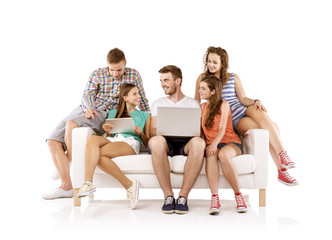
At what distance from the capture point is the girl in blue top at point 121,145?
13.3ft

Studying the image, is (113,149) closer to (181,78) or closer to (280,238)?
(181,78)

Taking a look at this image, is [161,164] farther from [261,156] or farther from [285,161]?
[285,161]

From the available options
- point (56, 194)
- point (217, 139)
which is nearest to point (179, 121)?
point (217, 139)

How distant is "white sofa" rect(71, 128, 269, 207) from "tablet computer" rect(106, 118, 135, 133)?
0.29 metres

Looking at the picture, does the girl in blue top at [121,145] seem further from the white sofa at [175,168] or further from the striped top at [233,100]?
the striped top at [233,100]

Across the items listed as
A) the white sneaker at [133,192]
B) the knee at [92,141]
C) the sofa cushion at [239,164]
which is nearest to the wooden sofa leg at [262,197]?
the sofa cushion at [239,164]

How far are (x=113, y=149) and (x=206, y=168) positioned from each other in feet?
2.75

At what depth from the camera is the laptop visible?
4.04 metres

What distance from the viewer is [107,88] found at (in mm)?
4895

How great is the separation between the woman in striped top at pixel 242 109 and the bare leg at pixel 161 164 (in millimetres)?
835

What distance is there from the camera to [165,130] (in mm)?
4113

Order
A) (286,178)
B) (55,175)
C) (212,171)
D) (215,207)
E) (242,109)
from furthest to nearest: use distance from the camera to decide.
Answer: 1. (55,175)
2. (242,109)
3. (286,178)
4. (212,171)
5. (215,207)

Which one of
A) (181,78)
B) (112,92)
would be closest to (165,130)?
(181,78)

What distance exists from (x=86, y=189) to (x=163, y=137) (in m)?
0.79
